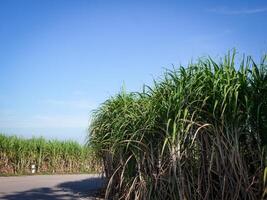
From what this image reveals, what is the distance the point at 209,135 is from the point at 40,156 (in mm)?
24879

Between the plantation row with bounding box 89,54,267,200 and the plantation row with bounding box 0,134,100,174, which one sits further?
the plantation row with bounding box 0,134,100,174

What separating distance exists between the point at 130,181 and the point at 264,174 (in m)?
3.10

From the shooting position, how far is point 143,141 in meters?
7.32

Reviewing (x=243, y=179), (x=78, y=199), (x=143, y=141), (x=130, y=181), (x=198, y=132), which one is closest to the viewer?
(x=243, y=179)

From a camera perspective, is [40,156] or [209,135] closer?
[209,135]

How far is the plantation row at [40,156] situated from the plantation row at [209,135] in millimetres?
18958

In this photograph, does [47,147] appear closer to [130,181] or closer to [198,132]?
[130,181]

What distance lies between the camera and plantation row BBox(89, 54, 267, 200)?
232 inches

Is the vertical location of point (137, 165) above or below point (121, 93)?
below

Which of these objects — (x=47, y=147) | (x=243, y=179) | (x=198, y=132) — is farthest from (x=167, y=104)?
(x=47, y=147)

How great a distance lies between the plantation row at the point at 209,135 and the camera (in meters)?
5.89

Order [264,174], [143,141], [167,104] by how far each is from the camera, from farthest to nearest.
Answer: [143,141] → [167,104] → [264,174]

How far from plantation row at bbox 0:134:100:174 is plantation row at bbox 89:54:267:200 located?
1896cm

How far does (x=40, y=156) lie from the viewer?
96.6 ft
